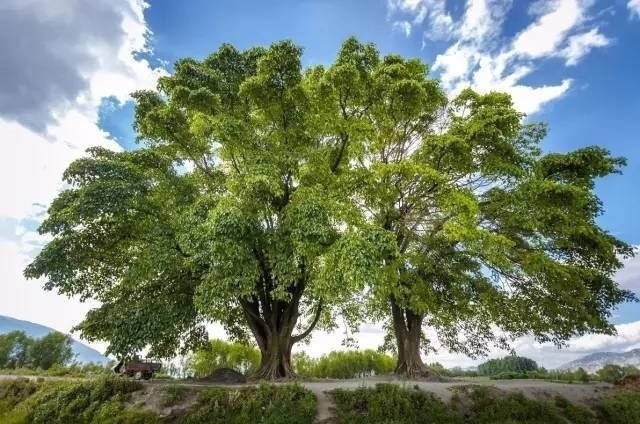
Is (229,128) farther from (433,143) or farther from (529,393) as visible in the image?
(529,393)

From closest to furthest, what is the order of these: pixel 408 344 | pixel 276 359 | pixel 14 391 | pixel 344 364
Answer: pixel 14 391, pixel 276 359, pixel 408 344, pixel 344 364

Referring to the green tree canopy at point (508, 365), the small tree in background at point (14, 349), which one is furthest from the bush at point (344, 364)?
the small tree in background at point (14, 349)

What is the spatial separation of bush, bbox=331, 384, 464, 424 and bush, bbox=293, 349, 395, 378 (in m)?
38.5

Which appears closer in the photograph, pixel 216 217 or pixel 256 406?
pixel 256 406

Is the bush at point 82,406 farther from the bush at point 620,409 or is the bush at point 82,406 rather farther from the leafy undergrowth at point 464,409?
the bush at point 620,409

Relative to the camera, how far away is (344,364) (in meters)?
53.1

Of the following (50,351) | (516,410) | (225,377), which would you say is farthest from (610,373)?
(50,351)

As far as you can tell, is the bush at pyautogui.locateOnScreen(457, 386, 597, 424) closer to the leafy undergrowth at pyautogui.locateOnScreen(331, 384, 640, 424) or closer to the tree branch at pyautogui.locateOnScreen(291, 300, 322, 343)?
the leafy undergrowth at pyautogui.locateOnScreen(331, 384, 640, 424)

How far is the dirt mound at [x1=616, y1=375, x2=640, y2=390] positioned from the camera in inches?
773

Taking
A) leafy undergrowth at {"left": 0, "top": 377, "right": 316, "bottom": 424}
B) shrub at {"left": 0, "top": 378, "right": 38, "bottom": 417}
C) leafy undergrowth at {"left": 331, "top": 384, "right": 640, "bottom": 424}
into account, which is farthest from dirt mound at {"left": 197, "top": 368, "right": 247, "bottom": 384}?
leafy undergrowth at {"left": 331, "top": 384, "right": 640, "bottom": 424}

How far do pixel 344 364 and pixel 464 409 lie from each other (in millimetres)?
40960

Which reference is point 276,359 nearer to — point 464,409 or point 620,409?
point 464,409

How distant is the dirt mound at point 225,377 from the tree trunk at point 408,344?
8.26 metres

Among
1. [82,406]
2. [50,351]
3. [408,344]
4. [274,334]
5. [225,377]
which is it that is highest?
[50,351]
